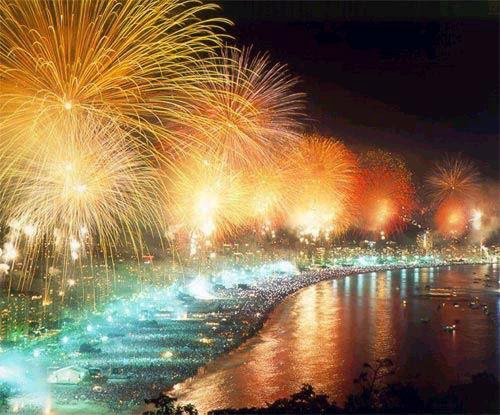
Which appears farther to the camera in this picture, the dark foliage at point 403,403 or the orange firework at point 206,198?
the orange firework at point 206,198

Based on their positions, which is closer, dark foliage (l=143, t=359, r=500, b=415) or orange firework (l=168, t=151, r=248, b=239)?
dark foliage (l=143, t=359, r=500, b=415)

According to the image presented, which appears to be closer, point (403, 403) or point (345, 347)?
point (403, 403)

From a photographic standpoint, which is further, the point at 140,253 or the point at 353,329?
the point at 140,253

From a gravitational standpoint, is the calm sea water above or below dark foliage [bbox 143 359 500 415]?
below

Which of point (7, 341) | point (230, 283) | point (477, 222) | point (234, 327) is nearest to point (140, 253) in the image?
point (230, 283)

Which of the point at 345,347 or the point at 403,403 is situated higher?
the point at 403,403

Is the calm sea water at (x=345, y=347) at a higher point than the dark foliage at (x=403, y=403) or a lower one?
lower

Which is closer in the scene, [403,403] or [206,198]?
[403,403]

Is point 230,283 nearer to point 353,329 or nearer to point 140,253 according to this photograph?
point 140,253
